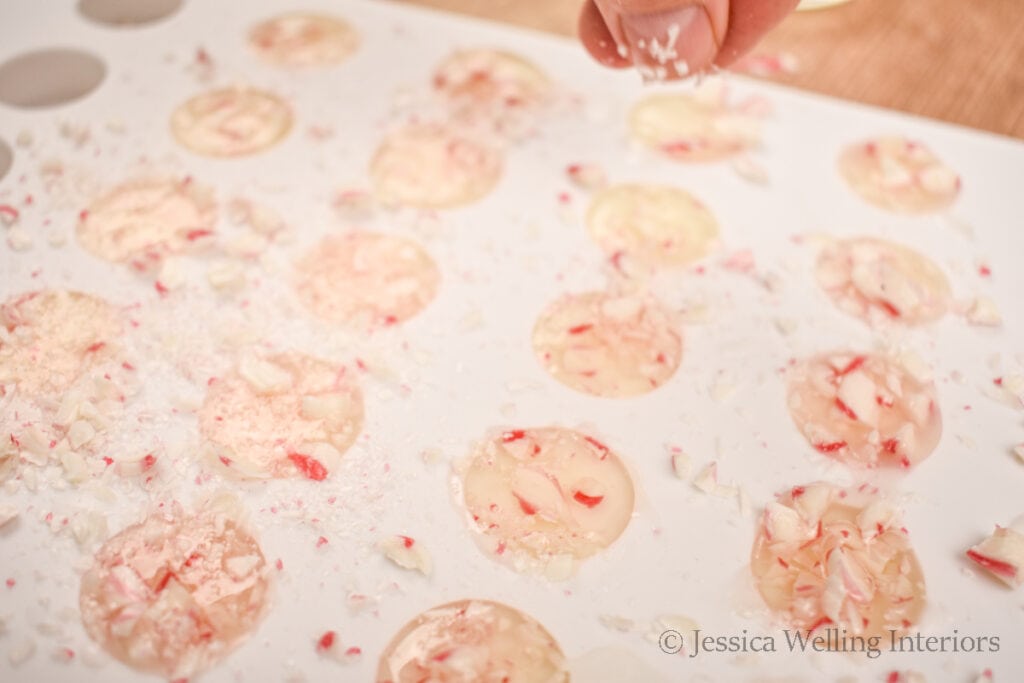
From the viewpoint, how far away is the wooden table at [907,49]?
2.94ft

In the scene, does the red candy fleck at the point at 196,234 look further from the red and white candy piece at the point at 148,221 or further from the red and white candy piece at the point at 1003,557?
the red and white candy piece at the point at 1003,557

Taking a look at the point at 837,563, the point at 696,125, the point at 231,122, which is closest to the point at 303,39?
the point at 231,122

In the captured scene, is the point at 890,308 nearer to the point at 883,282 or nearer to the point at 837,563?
the point at 883,282

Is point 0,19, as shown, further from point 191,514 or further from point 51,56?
point 191,514

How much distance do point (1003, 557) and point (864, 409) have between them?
0.13m

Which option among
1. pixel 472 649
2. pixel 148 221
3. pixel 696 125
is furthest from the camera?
pixel 696 125

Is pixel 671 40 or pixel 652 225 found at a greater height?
pixel 671 40

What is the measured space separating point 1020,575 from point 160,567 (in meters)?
0.53

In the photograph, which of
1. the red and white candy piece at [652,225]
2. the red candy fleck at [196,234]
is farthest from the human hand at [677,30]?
the red candy fleck at [196,234]

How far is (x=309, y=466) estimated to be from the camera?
2.04ft

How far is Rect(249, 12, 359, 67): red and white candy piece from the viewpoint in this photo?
906 millimetres

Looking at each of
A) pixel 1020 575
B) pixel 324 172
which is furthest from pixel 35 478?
→ pixel 1020 575

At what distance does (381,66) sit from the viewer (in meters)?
0.91

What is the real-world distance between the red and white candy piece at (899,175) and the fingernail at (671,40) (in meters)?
0.23
